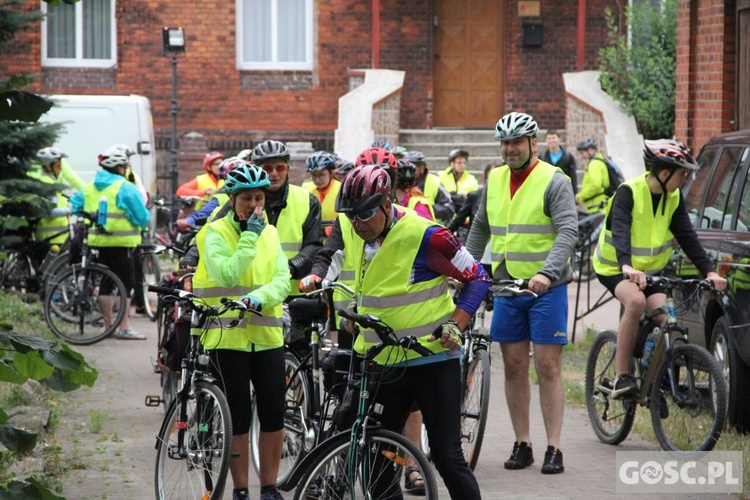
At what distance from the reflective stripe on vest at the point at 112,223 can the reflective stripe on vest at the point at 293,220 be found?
6177 millimetres

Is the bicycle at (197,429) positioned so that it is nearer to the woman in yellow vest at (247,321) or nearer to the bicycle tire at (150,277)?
the woman in yellow vest at (247,321)

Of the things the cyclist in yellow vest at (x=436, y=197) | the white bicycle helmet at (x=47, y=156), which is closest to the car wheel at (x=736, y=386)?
the cyclist in yellow vest at (x=436, y=197)

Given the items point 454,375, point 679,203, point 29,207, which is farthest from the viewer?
point 29,207

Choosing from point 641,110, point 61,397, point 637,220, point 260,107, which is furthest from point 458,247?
point 260,107

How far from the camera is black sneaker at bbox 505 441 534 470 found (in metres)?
8.12

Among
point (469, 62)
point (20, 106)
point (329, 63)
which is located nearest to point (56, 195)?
point (329, 63)

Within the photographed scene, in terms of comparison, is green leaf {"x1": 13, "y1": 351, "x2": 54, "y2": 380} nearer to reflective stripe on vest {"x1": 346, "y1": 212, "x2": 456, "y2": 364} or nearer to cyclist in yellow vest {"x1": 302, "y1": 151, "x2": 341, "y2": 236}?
reflective stripe on vest {"x1": 346, "y1": 212, "x2": 456, "y2": 364}

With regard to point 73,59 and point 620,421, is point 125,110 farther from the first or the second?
point 620,421

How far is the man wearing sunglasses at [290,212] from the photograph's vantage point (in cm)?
790

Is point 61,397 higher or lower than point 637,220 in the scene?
lower

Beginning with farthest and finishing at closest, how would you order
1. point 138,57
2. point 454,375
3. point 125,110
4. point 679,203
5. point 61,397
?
point 138,57 < point 125,110 < point 61,397 < point 679,203 < point 454,375

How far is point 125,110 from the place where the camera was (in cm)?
1952

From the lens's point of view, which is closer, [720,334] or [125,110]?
[720,334]

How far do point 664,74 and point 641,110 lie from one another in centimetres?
72
